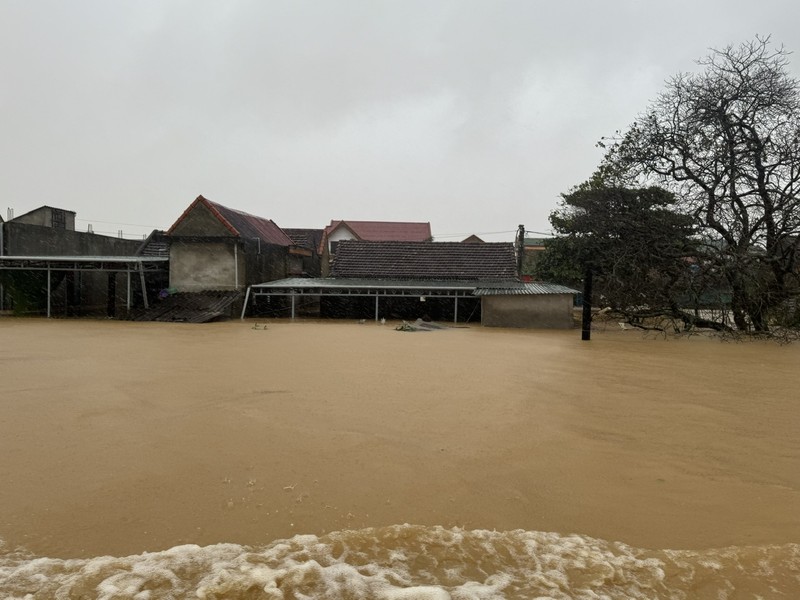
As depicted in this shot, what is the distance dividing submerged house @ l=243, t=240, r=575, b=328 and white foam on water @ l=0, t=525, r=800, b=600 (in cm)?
1609

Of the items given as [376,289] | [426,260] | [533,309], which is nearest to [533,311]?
[533,309]

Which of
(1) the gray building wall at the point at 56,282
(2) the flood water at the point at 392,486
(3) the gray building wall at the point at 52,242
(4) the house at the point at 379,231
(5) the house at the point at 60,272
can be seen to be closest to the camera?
(2) the flood water at the point at 392,486

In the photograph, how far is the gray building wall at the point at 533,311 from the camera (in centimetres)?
1958

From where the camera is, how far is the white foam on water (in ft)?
10.7

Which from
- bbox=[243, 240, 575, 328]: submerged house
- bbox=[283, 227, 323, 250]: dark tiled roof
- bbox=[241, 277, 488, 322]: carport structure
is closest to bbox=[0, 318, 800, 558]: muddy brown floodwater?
bbox=[243, 240, 575, 328]: submerged house

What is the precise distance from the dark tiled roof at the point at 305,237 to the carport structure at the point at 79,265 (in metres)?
9.74

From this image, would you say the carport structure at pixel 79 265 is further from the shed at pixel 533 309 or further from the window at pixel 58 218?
the shed at pixel 533 309

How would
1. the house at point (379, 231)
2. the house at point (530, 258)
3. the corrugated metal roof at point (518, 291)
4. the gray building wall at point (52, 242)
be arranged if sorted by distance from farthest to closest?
the house at point (379, 231), the house at point (530, 258), the gray building wall at point (52, 242), the corrugated metal roof at point (518, 291)

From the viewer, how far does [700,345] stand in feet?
50.0

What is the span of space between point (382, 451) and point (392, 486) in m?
0.83

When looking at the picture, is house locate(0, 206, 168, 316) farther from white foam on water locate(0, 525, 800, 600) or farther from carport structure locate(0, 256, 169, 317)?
white foam on water locate(0, 525, 800, 600)

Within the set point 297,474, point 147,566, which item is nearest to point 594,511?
point 297,474

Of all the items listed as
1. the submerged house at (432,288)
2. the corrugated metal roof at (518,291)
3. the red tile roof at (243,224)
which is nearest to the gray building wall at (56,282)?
the red tile roof at (243,224)

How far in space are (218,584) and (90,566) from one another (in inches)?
33.0
